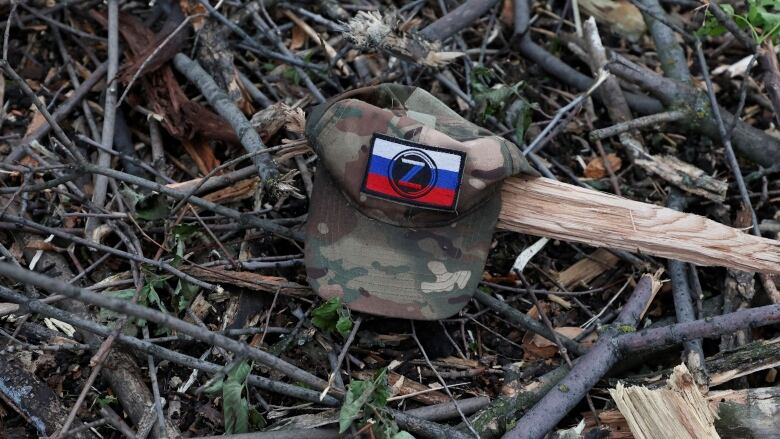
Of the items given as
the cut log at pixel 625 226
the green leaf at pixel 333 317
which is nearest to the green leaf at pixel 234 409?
the green leaf at pixel 333 317

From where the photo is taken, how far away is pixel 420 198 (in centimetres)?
212

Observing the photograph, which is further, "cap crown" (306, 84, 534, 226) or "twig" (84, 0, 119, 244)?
"twig" (84, 0, 119, 244)

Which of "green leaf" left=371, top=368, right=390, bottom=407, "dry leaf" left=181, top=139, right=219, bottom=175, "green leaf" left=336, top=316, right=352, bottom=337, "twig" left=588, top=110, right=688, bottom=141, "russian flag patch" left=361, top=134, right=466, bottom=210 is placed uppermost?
"russian flag patch" left=361, top=134, right=466, bottom=210

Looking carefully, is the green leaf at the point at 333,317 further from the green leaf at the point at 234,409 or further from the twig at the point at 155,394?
the twig at the point at 155,394

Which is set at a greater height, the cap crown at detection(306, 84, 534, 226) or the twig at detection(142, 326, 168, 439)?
the cap crown at detection(306, 84, 534, 226)

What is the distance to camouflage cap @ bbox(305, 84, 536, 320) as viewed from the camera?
2098mm

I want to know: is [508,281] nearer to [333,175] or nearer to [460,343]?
[460,343]

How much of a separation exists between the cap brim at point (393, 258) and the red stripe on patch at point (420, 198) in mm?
115

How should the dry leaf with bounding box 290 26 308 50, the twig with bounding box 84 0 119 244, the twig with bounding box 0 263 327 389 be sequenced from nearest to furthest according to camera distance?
the twig with bounding box 0 263 327 389, the twig with bounding box 84 0 119 244, the dry leaf with bounding box 290 26 308 50

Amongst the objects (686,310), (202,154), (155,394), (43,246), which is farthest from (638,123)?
(43,246)

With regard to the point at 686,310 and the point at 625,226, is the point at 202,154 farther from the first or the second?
the point at 686,310

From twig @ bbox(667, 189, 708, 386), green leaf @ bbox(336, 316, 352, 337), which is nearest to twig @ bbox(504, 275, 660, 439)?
twig @ bbox(667, 189, 708, 386)

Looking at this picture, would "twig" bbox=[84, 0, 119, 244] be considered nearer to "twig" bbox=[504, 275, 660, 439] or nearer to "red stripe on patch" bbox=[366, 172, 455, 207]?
"red stripe on patch" bbox=[366, 172, 455, 207]

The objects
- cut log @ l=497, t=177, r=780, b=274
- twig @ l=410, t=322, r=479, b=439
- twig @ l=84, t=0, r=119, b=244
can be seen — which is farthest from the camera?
twig @ l=84, t=0, r=119, b=244
